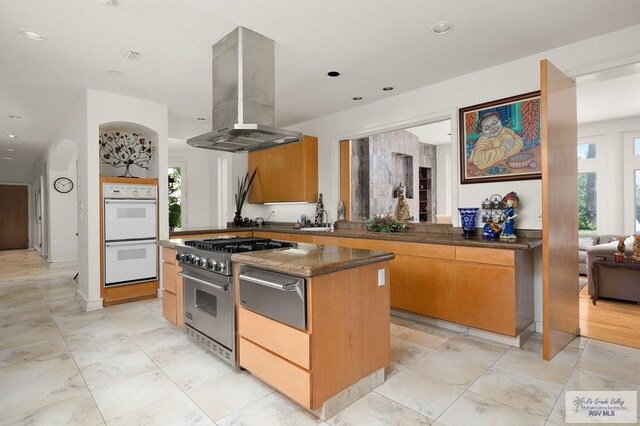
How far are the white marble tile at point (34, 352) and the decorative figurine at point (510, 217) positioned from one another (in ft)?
13.1

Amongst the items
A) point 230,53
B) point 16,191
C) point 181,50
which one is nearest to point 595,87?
point 230,53

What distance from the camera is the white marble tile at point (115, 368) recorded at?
8.02 feet

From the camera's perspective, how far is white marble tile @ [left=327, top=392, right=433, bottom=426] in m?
1.93

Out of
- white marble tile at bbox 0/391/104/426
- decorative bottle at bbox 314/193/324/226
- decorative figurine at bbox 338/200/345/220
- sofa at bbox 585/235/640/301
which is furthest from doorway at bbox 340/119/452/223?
white marble tile at bbox 0/391/104/426

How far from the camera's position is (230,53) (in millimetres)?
2883

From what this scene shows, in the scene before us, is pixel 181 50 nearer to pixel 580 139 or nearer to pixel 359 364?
pixel 359 364

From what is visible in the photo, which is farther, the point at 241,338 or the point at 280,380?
the point at 241,338

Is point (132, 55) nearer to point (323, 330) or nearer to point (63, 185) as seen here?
point (323, 330)

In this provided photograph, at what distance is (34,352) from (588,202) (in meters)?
8.77

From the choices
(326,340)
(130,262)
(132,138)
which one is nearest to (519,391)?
(326,340)

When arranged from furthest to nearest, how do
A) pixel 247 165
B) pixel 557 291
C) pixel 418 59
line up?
pixel 247 165
pixel 418 59
pixel 557 291

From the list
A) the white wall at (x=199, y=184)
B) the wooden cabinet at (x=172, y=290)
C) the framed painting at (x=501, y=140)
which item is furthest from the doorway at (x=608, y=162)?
the white wall at (x=199, y=184)

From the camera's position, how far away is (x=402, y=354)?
283 centimetres

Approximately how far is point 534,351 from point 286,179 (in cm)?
389
